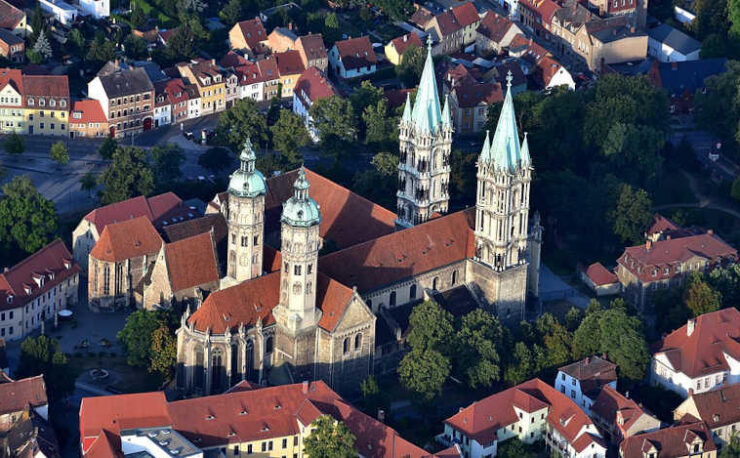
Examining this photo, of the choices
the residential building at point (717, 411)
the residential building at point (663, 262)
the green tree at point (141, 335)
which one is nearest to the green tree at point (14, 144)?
the green tree at point (141, 335)

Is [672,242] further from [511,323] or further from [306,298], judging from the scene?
[306,298]

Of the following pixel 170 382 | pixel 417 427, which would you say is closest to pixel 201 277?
pixel 170 382

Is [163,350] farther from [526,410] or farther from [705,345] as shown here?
[705,345]

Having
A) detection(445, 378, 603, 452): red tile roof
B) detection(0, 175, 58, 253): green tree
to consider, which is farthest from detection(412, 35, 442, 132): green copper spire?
detection(0, 175, 58, 253): green tree

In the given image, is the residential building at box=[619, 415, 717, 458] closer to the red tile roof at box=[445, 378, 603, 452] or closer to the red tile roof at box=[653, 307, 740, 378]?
the red tile roof at box=[445, 378, 603, 452]

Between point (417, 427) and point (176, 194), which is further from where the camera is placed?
point (176, 194)

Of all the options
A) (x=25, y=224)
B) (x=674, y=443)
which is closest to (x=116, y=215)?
(x=25, y=224)
